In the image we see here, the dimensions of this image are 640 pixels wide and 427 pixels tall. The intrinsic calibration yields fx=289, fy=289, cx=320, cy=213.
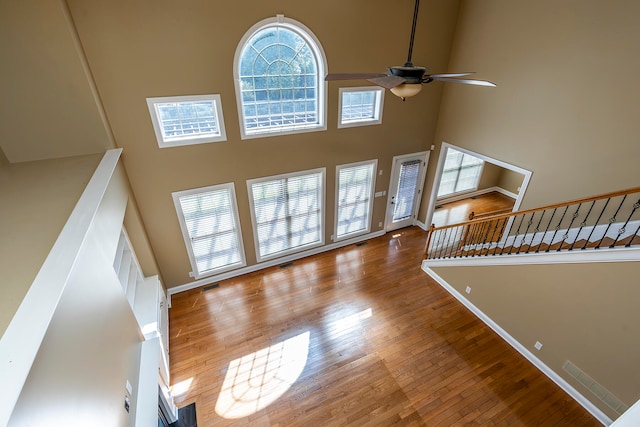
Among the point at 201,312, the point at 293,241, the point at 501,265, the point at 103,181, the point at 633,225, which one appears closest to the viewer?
the point at 103,181

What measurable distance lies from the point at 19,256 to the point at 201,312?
359cm

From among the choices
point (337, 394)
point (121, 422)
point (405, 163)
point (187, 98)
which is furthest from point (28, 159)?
point (405, 163)

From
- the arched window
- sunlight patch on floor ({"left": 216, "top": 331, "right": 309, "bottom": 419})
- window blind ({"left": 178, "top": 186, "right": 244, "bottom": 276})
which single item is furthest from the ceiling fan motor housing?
sunlight patch on floor ({"left": 216, "top": 331, "right": 309, "bottom": 419})

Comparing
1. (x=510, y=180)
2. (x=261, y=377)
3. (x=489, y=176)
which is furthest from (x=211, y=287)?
(x=510, y=180)

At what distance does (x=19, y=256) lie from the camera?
1.93m

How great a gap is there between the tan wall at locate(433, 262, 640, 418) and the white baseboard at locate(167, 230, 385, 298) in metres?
2.91

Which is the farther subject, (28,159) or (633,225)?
(633,225)

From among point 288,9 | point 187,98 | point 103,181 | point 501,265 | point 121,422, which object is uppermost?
point 288,9

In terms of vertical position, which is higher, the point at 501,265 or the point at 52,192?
the point at 52,192

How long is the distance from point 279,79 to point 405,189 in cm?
402

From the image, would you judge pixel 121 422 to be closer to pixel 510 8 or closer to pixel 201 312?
pixel 201 312

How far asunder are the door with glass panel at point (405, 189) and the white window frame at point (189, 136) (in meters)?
3.81

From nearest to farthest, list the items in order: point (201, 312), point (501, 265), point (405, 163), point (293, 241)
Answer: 1. point (501, 265)
2. point (201, 312)
3. point (293, 241)
4. point (405, 163)

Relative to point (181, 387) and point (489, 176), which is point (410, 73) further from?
point (489, 176)
